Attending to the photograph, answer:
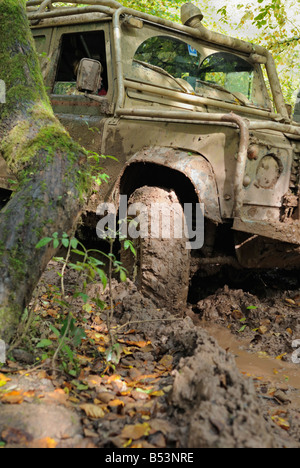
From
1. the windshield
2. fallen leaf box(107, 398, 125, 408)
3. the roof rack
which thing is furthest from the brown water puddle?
the roof rack

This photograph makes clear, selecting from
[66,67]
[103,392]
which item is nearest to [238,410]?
[103,392]

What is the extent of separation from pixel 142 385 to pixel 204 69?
321 cm

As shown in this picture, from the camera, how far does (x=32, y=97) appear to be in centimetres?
273

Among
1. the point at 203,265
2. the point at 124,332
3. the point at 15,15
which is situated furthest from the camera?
the point at 203,265

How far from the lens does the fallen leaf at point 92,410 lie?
1.69 metres

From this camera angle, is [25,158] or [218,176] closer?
[25,158]

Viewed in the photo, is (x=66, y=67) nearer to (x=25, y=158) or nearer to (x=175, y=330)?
(x=25, y=158)

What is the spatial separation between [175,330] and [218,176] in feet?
3.66

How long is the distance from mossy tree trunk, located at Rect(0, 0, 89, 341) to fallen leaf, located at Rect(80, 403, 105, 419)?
0.50 m

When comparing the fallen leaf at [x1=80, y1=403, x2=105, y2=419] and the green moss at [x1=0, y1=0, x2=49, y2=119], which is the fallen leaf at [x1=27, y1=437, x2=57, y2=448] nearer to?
the fallen leaf at [x1=80, y1=403, x2=105, y2=419]

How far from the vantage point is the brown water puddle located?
102 inches

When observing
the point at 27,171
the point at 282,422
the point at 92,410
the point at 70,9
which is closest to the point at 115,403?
the point at 92,410

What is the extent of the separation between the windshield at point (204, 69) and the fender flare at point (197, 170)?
3.18 ft

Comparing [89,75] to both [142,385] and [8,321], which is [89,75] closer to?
[8,321]
